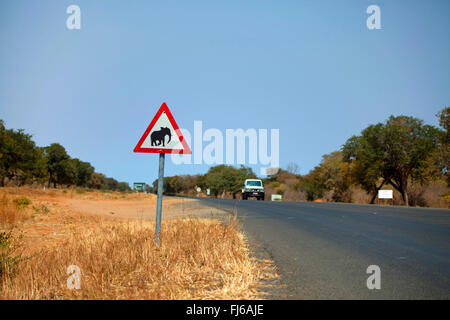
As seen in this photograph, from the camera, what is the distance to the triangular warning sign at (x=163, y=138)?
7082 mm

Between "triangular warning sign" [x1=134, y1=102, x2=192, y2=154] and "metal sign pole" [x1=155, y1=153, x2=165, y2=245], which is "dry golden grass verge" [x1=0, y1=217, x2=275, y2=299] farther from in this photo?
"triangular warning sign" [x1=134, y1=102, x2=192, y2=154]

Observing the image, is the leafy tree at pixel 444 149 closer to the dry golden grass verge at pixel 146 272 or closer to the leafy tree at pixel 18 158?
the dry golden grass verge at pixel 146 272

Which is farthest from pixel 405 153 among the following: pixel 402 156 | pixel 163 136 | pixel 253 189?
pixel 163 136

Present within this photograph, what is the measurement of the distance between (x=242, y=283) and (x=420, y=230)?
315 inches

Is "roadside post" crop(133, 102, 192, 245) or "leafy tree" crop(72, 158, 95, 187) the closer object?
"roadside post" crop(133, 102, 192, 245)

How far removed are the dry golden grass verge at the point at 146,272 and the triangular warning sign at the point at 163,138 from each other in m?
1.70

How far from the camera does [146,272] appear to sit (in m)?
5.34

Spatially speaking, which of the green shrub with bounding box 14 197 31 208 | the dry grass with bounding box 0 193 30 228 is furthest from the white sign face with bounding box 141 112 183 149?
the green shrub with bounding box 14 197 31 208

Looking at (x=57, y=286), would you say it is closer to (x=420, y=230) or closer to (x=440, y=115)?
(x=420, y=230)

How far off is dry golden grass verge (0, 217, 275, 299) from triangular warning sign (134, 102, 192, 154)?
1699 mm

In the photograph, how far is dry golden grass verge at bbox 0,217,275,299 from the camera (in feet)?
14.7

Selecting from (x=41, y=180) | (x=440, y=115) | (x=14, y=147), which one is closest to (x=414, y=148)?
(x=440, y=115)

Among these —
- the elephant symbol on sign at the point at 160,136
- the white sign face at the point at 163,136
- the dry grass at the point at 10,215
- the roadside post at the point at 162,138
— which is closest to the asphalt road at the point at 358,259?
the roadside post at the point at 162,138
